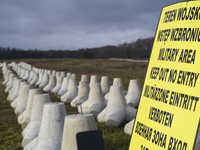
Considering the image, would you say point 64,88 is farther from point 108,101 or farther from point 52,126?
point 52,126

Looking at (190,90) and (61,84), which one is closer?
(190,90)

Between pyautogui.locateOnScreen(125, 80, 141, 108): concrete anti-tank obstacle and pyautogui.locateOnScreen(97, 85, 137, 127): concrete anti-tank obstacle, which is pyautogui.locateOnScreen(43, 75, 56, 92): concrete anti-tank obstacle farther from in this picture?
pyautogui.locateOnScreen(97, 85, 137, 127): concrete anti-tank obstacle

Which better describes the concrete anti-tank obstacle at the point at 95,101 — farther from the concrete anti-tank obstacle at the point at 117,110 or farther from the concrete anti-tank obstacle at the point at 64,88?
the concrete anti-tank obstacle at the point at 64,88

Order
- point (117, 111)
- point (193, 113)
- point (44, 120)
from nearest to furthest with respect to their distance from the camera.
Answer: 1. point (193, 113)
2. point (44, 120)
3. point (117, 111)

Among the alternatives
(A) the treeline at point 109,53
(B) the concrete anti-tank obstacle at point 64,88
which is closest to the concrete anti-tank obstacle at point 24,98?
(B) the concrete anti-tank obstacle at point 64,88

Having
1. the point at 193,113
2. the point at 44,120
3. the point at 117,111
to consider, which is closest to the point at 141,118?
the point at 193,113

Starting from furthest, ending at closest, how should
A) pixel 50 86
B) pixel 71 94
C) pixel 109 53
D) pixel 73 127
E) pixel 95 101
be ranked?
pixel 109 53
pixel 50 86
pixel 71 94
pixel 95 101
pixel 73 127

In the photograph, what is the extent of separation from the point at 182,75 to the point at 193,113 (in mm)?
388

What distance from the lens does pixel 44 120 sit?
14.0 feet

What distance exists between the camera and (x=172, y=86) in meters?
2.16

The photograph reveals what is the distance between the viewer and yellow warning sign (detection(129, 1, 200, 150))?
1.96 metres

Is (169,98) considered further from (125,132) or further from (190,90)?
(125,132)

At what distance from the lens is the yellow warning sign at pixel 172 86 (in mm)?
1960

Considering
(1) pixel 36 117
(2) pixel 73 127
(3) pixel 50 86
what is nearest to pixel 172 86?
(2) pixel 73 127
